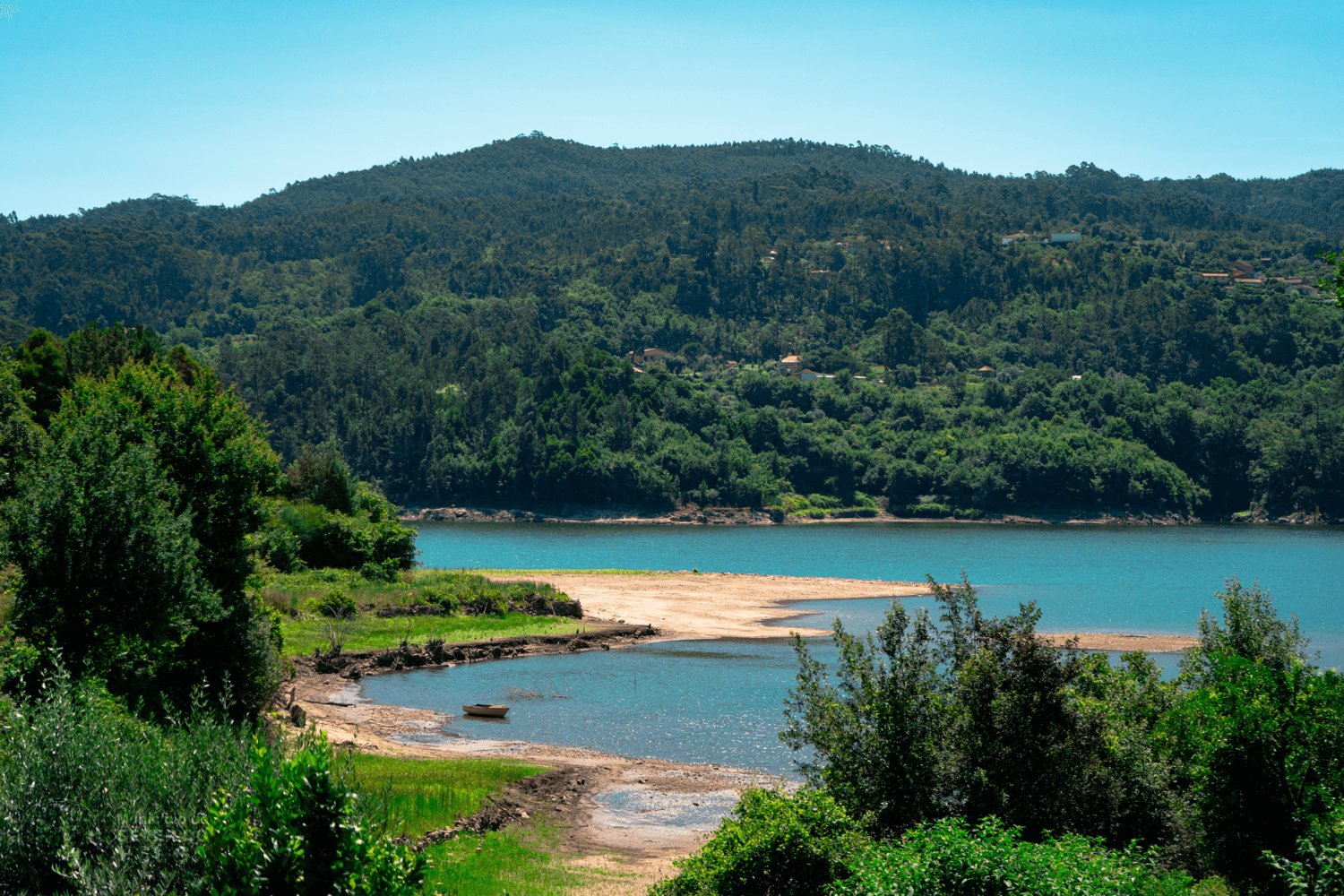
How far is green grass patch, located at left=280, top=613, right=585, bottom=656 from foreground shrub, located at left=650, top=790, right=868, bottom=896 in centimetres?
2787

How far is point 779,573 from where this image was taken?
84000mm

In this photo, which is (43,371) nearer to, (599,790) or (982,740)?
(599,790)

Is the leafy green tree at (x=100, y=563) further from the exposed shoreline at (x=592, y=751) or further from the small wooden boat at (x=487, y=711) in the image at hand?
the small wooden boat at (x=487, y=711)

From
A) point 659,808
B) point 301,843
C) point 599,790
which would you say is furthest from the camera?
point 599,790

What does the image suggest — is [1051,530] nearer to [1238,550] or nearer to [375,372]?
[1238,550]

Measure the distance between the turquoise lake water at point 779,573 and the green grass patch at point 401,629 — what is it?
3.18m

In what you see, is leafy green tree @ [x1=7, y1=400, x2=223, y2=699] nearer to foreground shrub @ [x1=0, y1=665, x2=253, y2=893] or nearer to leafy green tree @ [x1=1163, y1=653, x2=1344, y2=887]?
foreground shrub @ [x1=0, y1=665, x2=253, y2=893]

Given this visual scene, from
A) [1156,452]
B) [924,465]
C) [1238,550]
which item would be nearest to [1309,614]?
[1238,550]

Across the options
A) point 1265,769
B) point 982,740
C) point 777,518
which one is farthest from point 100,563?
point 777,518

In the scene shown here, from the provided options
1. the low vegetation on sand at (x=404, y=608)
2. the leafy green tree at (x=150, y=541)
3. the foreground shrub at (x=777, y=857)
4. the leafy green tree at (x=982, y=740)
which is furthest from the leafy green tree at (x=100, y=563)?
the low vegetation on sand at (x=404, y=608)

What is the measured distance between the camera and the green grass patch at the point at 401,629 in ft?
131

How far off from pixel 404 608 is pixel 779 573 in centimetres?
4207

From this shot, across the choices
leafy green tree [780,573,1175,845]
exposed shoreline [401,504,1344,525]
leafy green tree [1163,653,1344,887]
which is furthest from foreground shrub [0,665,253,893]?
exposed shoreline [401,504,1344,525]

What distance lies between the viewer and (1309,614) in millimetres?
64375
